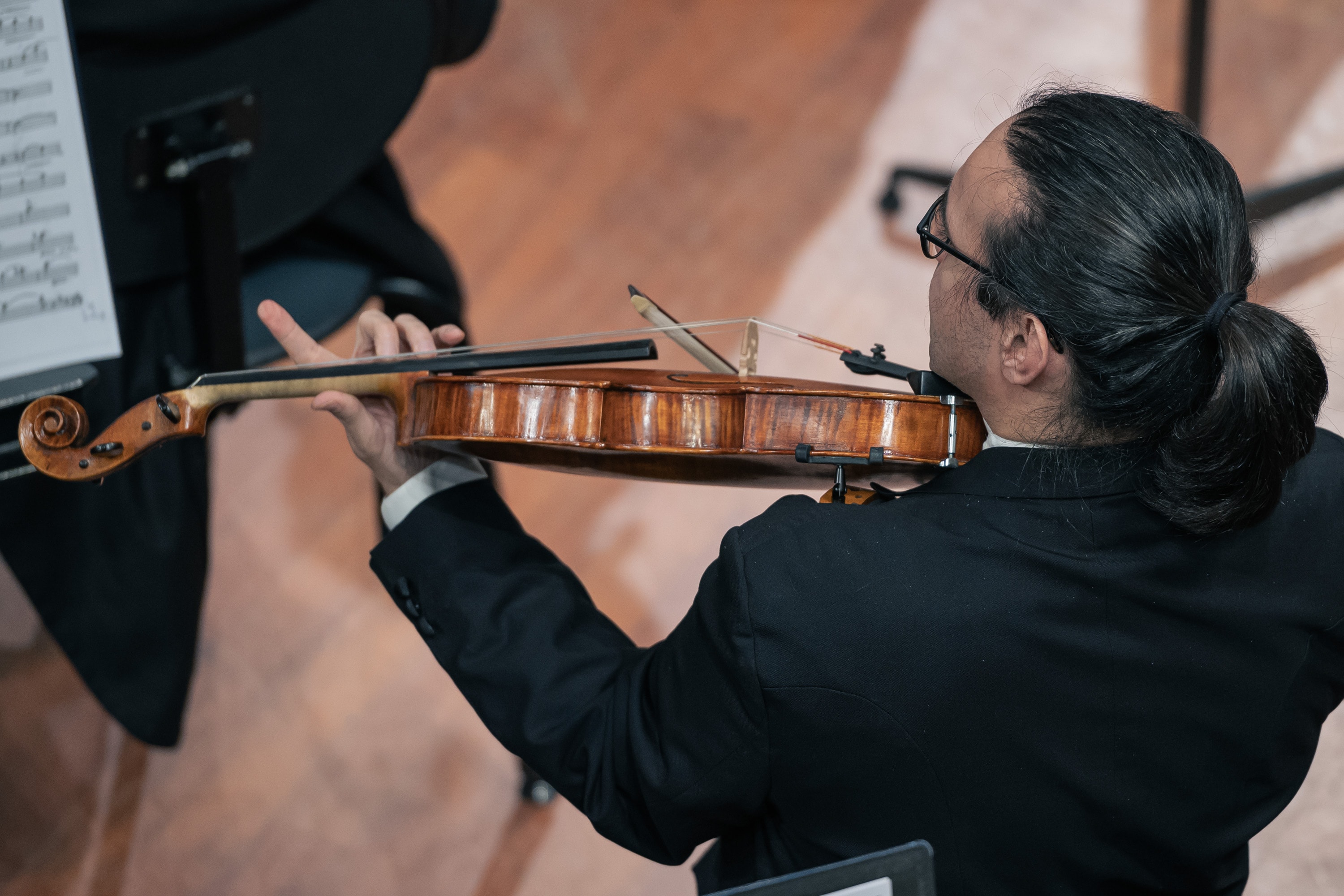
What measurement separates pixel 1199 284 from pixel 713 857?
2.24ft

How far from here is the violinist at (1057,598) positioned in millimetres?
917

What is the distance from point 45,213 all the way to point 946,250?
2.98 ft

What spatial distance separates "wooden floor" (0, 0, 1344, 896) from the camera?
1.81 m

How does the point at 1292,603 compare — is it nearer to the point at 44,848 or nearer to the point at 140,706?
the point at 140,706

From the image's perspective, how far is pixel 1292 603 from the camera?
0.99 meters

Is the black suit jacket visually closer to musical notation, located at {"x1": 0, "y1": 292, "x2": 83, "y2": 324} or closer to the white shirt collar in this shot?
the white shirt collar

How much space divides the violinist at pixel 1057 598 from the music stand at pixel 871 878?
0.65ft

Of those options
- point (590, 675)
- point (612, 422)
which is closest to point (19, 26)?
point (612, 422)

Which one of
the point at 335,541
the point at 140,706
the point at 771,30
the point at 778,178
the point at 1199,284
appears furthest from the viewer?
the point at 771,30

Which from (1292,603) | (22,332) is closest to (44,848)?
(22,332)

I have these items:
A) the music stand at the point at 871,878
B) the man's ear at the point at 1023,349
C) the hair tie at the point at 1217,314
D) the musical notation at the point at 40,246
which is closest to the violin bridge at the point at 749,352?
the man's ear at the point at 1023,349

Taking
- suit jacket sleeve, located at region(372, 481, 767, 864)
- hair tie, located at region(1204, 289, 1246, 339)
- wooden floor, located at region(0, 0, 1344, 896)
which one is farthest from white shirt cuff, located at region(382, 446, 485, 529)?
wooden floor, located at region(0, 0, 1344, 896)

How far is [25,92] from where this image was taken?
122cm

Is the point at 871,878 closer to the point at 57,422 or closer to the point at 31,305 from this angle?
the point at 57,422
